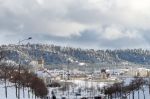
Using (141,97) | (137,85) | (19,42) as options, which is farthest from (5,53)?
(137,85)

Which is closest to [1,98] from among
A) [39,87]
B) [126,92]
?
[39,87]

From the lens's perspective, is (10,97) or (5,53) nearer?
(5,53)

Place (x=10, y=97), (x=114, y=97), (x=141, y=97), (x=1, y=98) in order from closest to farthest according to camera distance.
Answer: (x=1, y=98) → (x=10, y=97) → (x=141, y=97) → (x=114, y=97)

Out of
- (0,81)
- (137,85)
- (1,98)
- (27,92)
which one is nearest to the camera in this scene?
(1,98)

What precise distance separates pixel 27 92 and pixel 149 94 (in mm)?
41248

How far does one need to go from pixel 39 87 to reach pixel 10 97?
4034 cm

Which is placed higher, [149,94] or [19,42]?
[19,42]

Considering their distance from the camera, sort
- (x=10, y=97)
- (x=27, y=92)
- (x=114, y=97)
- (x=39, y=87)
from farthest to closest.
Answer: (x=114, y=97) → (x=39, y=87) → (x=27, y=92) → (x=10, y=97)

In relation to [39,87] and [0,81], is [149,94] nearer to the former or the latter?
[39,87]

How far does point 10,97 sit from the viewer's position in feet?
324

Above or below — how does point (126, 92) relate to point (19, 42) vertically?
below

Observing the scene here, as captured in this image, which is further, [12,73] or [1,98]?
[12,73]

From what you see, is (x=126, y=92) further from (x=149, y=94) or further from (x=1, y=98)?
(x=1, y=98)

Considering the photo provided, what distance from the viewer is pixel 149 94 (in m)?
156
